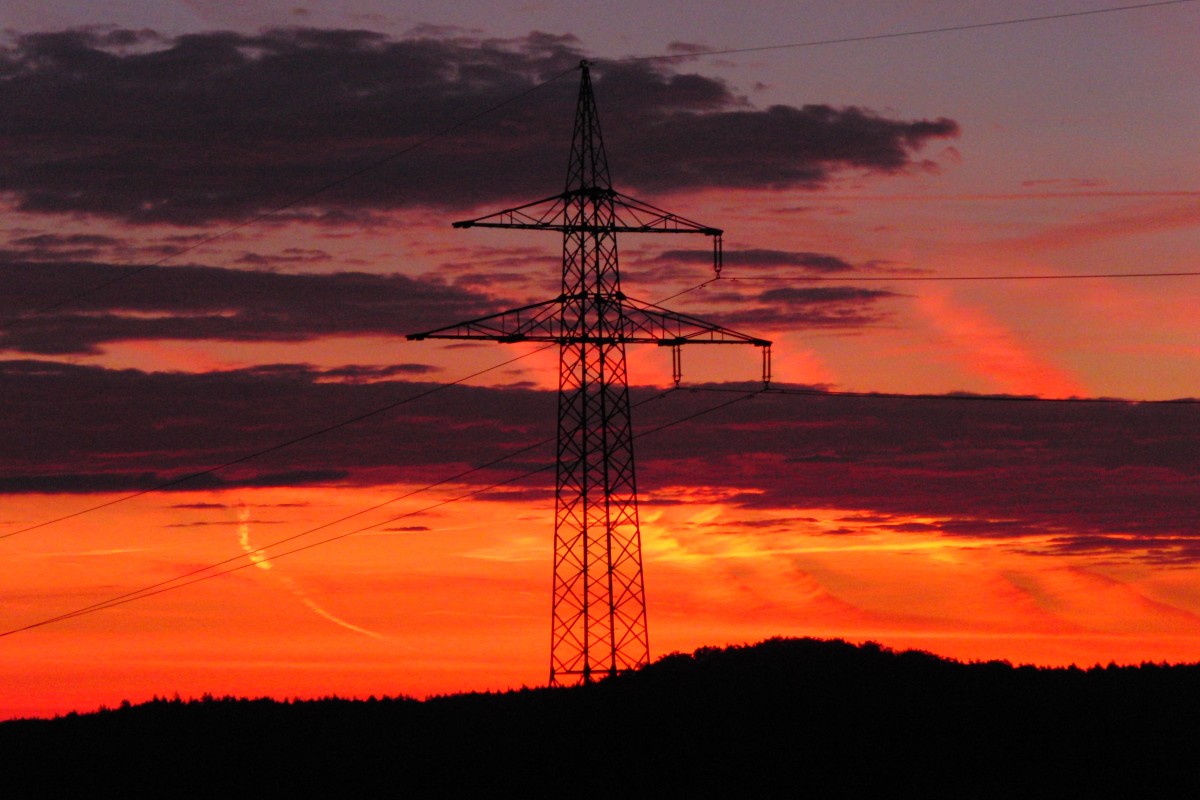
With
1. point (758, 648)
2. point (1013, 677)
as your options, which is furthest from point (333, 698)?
point (1013, 677)

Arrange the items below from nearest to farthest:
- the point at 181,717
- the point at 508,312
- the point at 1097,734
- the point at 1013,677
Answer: the point at 508,312 → the point at 1097,734 → the point at 181,717 → the point at 1013,677

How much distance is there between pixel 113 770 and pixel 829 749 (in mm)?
22425

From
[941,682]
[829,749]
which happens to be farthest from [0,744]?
[941,682]

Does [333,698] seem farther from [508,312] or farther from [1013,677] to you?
[1013,677]

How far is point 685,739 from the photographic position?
5175 centimetres

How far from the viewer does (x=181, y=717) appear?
2279 inches

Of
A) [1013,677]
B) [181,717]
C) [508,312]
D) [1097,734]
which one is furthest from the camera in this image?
[1013,677]

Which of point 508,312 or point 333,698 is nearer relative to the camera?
point 508,312

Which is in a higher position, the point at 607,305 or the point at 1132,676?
the point at 607,305

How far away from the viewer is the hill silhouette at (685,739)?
158 feet

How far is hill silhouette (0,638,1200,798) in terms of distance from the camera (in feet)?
158

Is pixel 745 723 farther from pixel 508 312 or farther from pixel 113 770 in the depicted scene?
pixel 113 770

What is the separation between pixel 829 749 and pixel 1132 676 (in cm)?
1809

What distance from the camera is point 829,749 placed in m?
51.5
